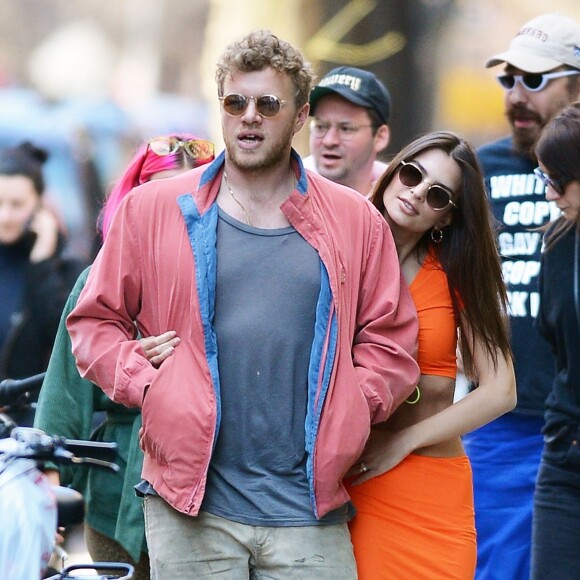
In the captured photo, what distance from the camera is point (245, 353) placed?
3.69 metres

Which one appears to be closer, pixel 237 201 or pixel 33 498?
pixel 33 498

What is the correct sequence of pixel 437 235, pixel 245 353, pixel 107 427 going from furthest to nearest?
1. pixel 107 427
2. pixel 437 235
3. pixel 245 353

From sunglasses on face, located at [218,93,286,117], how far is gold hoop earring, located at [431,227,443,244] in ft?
2.55

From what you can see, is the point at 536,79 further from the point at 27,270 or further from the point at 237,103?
the point at 27,270

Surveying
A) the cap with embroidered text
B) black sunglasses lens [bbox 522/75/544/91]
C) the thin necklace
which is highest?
the cap with embroidered text

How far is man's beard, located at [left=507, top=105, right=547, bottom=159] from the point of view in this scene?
5.68 meters

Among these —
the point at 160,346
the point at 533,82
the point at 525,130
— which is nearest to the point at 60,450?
the point at 160,346

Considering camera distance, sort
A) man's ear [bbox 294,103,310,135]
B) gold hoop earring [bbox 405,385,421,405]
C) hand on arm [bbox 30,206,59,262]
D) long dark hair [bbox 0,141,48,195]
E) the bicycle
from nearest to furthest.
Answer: the bicycle → man's ear [bbox 294,103,310,135] → gold hoop earring [bbox 405,385,421,405] → long dark hair [bbox 0,141,48,195] → hand on arm [bbox 30,206,59,262]

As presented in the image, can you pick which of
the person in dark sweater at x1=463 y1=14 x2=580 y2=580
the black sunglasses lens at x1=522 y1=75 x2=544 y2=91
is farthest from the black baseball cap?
the black sunglasses lens at x1=522 y1=75 x2=544 y2=91

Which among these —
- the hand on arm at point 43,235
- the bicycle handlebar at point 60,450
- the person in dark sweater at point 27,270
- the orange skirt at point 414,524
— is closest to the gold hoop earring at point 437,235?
the orange skirt at point 414,524

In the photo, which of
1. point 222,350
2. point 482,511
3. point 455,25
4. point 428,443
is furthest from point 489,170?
point 455,25

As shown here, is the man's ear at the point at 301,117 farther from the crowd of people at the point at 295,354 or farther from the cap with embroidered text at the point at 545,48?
the cap with embroidered text at the point at 545,48

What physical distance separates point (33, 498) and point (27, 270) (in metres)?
3.61

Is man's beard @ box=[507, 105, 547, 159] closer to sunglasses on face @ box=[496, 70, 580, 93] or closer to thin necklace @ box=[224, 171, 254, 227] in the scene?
sunglasses on face @ box=[496, 70, 580, 93]
